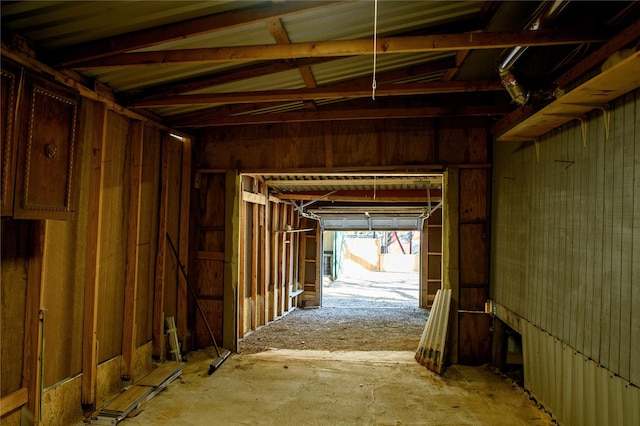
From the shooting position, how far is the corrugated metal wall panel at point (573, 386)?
2.13 m

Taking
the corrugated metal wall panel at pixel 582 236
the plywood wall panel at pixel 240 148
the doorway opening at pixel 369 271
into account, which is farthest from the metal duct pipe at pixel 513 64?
the doorway opening at pixel 369 271

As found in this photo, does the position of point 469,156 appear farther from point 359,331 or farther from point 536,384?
point 359,331

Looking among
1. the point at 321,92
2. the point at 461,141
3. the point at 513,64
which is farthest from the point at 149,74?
the point at 461,141

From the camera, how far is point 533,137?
318 centimetres

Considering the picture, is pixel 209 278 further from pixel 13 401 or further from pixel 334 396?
pixel 13 401

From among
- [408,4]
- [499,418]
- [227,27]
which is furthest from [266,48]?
[499,418]

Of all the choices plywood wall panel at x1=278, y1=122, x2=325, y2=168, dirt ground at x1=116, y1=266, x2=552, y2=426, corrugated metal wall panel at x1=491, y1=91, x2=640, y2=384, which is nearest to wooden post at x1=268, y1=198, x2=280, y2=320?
dirt ground at x1=116, y1=266, x2=552, y2=426

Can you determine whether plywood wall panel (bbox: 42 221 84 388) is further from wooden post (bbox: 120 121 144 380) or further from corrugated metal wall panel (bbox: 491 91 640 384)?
corrugated metal wall panel (bbox: 491 91 640 384)

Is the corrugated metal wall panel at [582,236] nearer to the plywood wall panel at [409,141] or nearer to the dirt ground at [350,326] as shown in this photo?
the plywood wall panel at [409,141]

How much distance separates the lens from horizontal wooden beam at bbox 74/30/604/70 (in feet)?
7.77

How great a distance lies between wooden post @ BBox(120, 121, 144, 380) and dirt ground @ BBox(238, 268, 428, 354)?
6.12ft

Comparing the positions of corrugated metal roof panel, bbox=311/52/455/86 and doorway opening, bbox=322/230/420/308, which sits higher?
corrugated metal roof panel, bbox=311/52/455/86

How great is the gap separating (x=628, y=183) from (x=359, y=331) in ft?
18.3

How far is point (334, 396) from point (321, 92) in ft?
8.98
